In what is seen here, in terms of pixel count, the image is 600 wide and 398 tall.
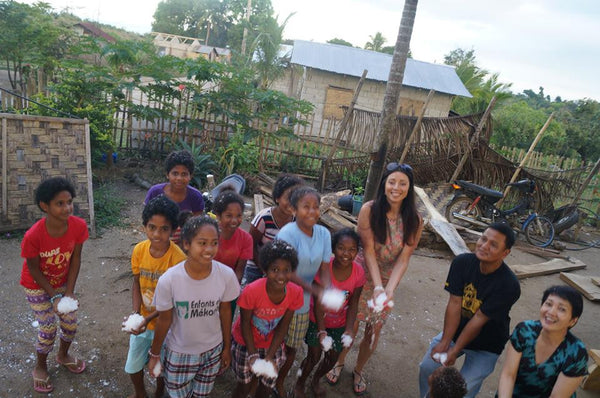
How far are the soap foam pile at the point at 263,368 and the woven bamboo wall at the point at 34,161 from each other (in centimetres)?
394

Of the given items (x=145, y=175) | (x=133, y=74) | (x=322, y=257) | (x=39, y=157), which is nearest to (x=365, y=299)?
(x=322, y=257)

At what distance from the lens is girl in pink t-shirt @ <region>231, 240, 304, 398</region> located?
2.21m

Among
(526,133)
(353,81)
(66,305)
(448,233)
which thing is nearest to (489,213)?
(448,233)

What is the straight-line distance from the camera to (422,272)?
5.75m

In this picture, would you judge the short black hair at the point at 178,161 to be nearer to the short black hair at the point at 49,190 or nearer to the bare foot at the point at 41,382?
the short black hair at the point at 49,190

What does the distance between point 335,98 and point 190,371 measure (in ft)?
48.5

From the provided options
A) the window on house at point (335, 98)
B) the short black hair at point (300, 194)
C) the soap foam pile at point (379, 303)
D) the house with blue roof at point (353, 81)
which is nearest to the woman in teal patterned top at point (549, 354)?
the soap foam pile at point (379, 303)

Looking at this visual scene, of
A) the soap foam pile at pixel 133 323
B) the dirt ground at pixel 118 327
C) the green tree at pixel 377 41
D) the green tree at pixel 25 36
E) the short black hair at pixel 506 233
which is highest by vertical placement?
the green tree at pixel 377 41

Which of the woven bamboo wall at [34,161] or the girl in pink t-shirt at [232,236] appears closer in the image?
the girl in pink t-shirt at [232,236]

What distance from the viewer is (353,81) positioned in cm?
1581

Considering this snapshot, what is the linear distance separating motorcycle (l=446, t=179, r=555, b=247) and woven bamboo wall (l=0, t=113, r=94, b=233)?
6.70 m

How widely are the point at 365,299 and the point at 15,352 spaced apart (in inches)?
108

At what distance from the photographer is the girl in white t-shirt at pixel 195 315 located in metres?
2.06

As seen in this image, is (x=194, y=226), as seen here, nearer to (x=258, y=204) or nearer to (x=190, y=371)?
(x=190, y=371)
